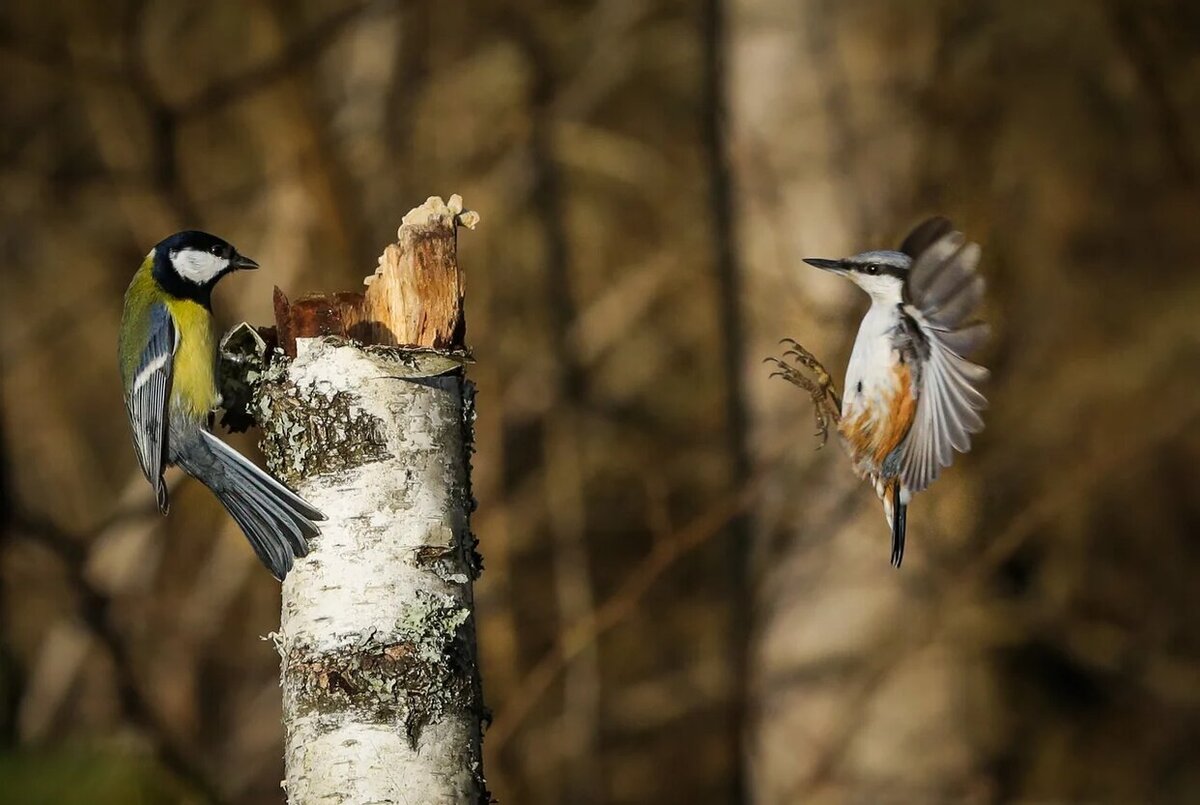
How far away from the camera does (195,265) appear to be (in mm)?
2475

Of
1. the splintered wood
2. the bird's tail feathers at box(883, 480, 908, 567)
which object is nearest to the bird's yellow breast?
the splintered wood

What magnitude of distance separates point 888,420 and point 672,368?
195 inches

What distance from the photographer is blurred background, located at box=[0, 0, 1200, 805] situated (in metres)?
3.95

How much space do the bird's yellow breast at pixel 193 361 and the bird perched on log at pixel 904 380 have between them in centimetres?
94

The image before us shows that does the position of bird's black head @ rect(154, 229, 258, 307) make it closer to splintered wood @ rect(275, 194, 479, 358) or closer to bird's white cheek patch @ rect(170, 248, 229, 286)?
bird's white cheek patch @ rect(170, 248, 229, 286)

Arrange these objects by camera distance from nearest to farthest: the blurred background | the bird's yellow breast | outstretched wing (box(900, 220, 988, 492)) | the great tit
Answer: outstretched wing (box(900, 220, 988, 492)) → the great tit → the bird's yellow breast → the blurred background

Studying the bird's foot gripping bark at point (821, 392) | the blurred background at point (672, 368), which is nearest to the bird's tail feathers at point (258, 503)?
the bird's foot gripping bark at point (821, 392)

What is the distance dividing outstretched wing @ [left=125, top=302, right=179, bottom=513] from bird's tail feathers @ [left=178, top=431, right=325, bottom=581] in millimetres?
48

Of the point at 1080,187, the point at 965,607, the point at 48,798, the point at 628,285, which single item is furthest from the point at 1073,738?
the point at 48,798

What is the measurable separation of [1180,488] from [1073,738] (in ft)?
3.68

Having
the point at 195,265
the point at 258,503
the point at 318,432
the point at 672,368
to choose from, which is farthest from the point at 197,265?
the point at 672,368

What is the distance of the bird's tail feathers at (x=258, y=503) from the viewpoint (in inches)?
63.4

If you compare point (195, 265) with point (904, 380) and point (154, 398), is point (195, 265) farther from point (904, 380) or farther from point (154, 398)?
point (904, 380)

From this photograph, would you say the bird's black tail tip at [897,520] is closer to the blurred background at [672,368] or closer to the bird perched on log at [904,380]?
the bird perched on log at [904,380]
